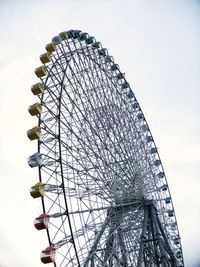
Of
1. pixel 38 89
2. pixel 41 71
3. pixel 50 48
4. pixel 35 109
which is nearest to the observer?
pixel 35 109

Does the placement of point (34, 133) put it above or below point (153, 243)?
above

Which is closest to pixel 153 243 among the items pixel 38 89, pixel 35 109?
pixel 35 109

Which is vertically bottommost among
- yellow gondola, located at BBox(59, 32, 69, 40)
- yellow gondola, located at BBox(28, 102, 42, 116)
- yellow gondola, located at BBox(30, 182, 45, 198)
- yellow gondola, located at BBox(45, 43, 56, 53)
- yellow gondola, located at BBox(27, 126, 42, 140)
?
yellow gondola, located at BBox(30, 182, 45, 198)

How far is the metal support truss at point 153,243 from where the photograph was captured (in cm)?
1703

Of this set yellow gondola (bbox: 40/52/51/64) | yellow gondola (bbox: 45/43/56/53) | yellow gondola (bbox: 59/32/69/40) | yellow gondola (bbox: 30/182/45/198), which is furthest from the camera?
yellow gondola (bbox: 59/32/69/40)

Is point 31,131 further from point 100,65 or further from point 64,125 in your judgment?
point 100,65

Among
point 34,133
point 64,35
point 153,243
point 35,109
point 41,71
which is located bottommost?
point 153,243

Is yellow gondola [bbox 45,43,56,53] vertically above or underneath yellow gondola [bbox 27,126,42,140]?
above

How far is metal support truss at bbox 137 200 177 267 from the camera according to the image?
55.9ft

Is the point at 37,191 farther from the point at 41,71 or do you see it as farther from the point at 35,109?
the point at 41,71

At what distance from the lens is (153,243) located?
18.0 meters

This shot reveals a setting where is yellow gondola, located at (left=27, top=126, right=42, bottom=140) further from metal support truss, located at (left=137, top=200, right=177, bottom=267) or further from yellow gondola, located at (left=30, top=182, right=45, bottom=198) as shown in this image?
metal support truss, located at (left=137, top=200, right=177, bottom=267)

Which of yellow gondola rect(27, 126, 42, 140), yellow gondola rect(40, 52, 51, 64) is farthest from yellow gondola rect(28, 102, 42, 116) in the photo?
yellow gondola rect(40, 52, 51, 64)

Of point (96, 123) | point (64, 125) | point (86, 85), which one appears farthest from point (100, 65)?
point (64, 125)
